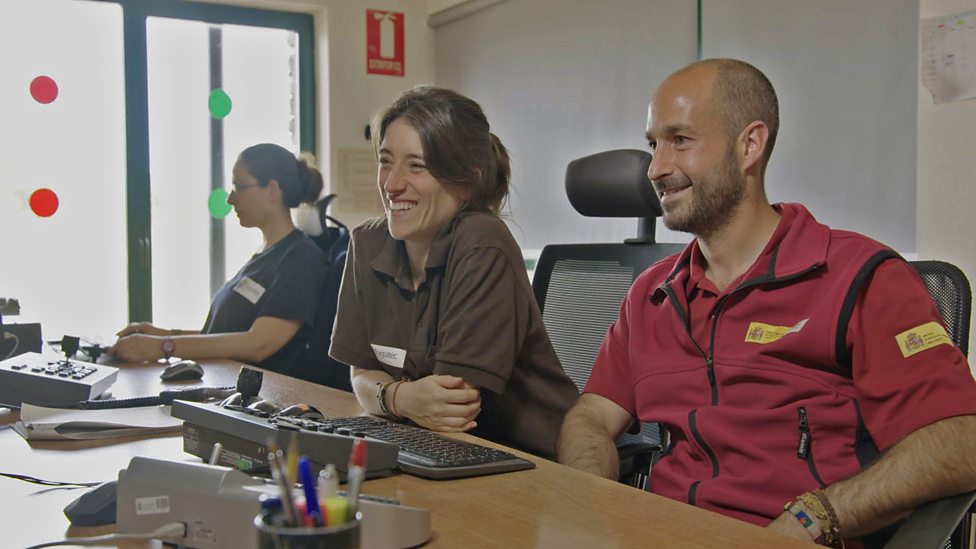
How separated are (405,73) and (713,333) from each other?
3.30 meters

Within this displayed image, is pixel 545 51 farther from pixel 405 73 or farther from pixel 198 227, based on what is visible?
pixel 198 227

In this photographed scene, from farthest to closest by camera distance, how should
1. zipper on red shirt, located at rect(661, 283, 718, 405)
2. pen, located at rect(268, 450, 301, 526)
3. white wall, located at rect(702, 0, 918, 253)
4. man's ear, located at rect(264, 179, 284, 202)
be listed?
man's ear, located at rect(264, 179, 284, 202) → white wall, located at rect(702, 0, 918, 253) → zipper on red shirt, located at rect(661, 283, 718, 405) → pen, located at rect(268, 450, 301, 526)

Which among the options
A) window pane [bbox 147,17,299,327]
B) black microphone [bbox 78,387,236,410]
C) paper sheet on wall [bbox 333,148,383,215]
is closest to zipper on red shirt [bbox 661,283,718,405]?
black microphone [bbox 78,387,236,410]

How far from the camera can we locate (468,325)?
1642 mm

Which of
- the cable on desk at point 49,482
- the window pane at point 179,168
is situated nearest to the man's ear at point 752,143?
the cable on desk at point 49,482

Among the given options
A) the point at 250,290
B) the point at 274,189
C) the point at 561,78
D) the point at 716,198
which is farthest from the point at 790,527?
the point at 561,78

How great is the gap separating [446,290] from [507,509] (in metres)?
0.74

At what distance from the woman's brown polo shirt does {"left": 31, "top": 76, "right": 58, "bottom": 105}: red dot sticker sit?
2581mm

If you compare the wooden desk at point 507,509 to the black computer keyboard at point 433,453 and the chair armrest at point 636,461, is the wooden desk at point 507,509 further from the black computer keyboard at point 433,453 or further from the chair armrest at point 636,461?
the chair armrest at point 636,461

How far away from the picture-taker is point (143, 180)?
409cm

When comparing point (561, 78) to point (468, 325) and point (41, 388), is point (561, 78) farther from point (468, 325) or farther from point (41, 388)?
point (41, 388)

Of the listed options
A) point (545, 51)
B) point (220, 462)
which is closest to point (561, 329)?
point (220, 462)

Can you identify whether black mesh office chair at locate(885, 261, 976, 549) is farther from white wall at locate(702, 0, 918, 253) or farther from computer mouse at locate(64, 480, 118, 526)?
white wall at locate(702, 0, 918, 253)

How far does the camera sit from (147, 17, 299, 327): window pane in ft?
13.7
